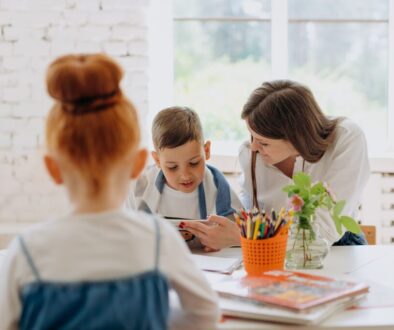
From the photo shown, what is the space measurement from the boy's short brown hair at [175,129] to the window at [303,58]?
1.64 meters

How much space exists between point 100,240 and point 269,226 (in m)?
0.77

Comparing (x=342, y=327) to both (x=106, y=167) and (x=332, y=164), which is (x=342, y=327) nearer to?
(x=106, y=167)

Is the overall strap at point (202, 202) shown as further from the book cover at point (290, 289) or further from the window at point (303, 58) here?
the window at point (303, 58)

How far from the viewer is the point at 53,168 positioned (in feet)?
3.96

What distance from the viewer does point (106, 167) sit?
3.84 ft

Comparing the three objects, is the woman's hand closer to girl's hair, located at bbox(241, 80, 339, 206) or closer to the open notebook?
the open notebook

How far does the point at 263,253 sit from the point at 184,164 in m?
0.59

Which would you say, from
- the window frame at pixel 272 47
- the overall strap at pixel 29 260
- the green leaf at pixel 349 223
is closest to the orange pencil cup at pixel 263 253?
the green leaf at pixel 349 223

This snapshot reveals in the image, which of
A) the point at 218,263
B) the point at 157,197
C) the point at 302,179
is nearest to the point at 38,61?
the point at 157,197

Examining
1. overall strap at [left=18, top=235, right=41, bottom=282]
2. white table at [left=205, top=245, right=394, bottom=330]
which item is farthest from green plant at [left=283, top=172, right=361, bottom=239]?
overall strap at [left=18, top=235, right=41, bottom=282]

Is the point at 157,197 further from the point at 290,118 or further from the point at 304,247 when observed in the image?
the point at 304,247

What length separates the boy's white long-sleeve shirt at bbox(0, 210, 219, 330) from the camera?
114 centimetres

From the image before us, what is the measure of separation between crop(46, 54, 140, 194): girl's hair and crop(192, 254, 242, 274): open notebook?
744 mm

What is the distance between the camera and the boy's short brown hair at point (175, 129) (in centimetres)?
229
